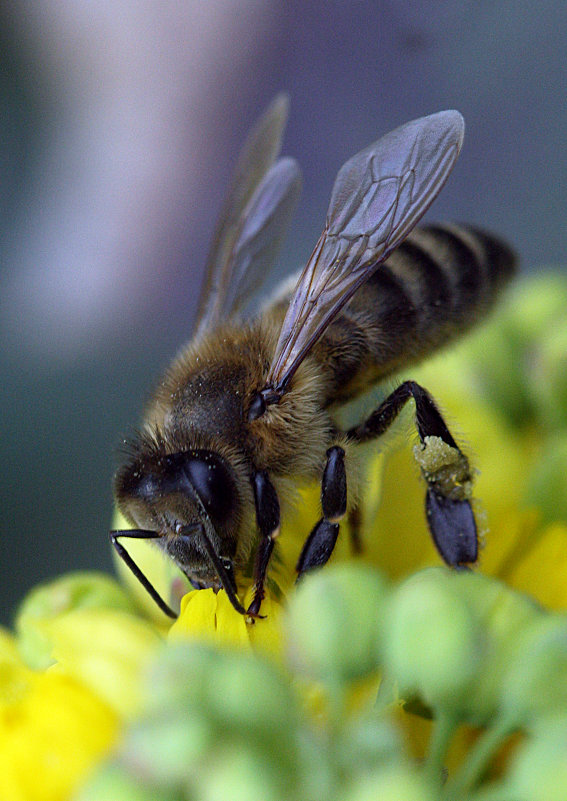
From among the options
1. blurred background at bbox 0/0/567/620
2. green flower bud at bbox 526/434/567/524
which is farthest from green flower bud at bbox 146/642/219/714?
blurred background at bbox 0/0/567/620

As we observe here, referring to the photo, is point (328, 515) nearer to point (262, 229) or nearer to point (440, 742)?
point (440, 742)

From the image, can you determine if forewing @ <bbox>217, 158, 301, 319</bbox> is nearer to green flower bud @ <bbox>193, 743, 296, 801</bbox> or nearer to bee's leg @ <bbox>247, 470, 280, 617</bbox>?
bee's leg @ <bbox>247, 470, 280, 617</bbox>

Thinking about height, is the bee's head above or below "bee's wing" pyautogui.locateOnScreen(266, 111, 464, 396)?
below

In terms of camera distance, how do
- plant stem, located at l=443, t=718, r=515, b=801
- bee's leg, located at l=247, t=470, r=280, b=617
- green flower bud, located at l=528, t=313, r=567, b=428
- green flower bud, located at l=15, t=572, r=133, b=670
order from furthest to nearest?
1. green flower bud, located at l=528, t=313, r=567, b=428
2. green flower bud, located at l=15, t=572, r=133, b=670
3. bee's leg, located at l=247, t=470, r=280, b=617
4. plant stem, located at l=443, t=718, r=515, b=801

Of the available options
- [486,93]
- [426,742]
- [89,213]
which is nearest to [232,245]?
[426,742]

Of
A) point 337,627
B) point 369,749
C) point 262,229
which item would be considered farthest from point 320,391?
Result: point 369,749

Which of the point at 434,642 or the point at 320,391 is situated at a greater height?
the point at 320,391
